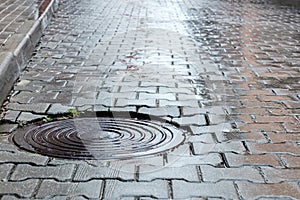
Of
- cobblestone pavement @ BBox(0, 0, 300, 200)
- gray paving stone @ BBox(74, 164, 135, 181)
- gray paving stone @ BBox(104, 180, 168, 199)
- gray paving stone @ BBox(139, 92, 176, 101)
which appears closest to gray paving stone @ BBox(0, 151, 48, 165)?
cobblestone pavement @ BBox(0, 0, 300, 200)

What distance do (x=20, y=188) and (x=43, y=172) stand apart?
0.30 meters

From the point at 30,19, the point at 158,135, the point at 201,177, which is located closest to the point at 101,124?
the point at 158,135

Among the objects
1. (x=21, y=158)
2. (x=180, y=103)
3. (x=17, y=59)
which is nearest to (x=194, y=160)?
(x=21, y=158)

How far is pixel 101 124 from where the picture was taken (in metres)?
5.05

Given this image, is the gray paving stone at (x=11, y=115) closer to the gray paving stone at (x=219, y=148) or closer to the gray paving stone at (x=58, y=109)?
the gray paving stone at (x=58, y=109)

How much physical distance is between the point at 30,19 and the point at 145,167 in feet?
22.7

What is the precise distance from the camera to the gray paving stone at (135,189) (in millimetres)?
3621

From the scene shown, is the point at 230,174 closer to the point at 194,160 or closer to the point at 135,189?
the point at 194,160

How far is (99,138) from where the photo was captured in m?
4.68

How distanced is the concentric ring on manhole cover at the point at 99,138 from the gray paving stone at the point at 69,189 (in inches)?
19.1

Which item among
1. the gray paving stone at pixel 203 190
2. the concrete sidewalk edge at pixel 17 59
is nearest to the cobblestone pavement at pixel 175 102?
the gray paving stone at pixel 203 190

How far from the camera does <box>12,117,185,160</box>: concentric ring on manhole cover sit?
439 cm

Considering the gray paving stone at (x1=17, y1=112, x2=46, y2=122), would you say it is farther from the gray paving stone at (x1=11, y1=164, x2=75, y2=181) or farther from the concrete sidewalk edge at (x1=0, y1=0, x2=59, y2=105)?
the gray paving stone at (x1=11, y1=164, x2=75, y2=181)

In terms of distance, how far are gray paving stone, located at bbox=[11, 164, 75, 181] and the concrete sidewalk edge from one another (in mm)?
1811
